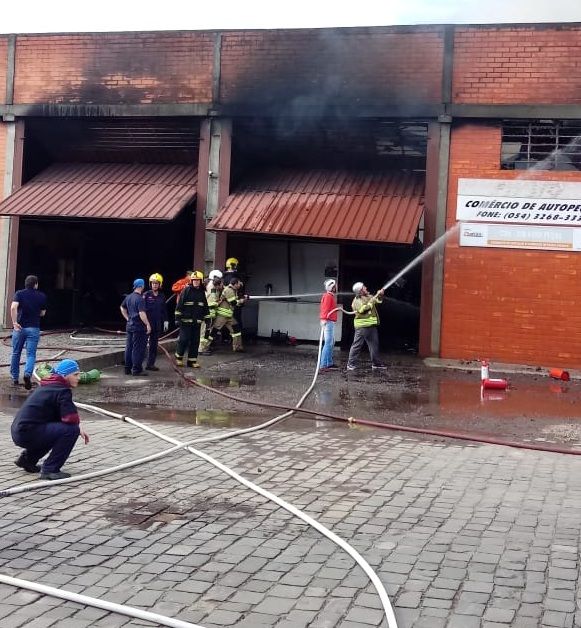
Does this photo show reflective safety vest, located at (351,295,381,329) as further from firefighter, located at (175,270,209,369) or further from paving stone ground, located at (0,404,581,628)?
paving stone ground, located at (0,404,581,628)

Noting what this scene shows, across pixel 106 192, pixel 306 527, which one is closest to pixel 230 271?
pixel 106 192

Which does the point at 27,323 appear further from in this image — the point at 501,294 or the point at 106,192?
the point at 501,294

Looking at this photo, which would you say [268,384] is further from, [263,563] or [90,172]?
[90,172]

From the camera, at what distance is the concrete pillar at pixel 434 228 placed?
48.6ft

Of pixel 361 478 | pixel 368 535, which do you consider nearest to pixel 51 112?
pixel 361 478

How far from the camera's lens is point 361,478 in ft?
21.3

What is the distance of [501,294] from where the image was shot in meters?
14.4

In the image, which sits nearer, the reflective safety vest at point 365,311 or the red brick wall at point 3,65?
the reflective safety vest at point 365,311

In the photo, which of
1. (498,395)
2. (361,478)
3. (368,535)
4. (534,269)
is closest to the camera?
(368,535)

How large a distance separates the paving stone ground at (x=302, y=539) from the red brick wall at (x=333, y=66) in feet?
31.2

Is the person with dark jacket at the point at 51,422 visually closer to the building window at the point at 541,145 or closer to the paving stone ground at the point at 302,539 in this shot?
the paving stone ground at the point at 302,539

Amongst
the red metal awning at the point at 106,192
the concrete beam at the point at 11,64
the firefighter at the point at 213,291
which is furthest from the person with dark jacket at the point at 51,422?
the concrete beam at the point at 11,64

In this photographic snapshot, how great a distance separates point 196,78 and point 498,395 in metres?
9.36

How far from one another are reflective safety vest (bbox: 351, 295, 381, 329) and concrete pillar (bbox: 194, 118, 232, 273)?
399 cm
